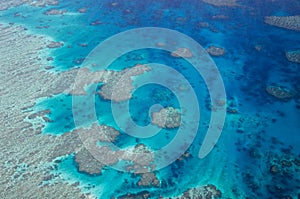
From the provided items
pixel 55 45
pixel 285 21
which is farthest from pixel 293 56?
pixel 55 45

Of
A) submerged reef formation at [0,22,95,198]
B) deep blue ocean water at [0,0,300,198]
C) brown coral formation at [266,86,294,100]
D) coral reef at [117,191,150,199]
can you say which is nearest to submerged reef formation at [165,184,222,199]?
deep blue ocean water at [0,0,300,198]

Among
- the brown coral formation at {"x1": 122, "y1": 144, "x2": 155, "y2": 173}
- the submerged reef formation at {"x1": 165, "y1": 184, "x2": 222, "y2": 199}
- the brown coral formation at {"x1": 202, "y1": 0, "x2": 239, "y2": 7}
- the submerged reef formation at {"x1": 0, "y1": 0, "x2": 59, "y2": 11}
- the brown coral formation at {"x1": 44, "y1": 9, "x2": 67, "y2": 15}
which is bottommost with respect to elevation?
the submerged reef formation at {"x1": 165, "y1": 184, "x2": 222, "y2": 199}

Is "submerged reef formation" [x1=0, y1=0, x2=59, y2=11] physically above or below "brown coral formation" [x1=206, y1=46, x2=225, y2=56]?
above

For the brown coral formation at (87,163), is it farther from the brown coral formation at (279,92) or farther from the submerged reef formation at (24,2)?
the submerged reef formation at (24,2)

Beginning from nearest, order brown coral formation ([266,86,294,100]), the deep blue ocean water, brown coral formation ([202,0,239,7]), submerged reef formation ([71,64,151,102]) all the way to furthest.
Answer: the deep blue ocean water < brown coral formation ([266,86,294,100]) < submerged reef formation ([71,64,151,102]) < brown coral formation ([202,0,239,7])

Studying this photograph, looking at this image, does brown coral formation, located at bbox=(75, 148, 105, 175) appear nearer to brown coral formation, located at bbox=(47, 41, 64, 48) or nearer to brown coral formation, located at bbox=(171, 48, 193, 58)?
brown coral formation, located at bbox=(171, 48, 193, 58)

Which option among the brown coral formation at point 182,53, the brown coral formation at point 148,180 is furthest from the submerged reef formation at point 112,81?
the brown coral formation at point 148,180

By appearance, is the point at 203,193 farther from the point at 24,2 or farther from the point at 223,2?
the point at 24,2
